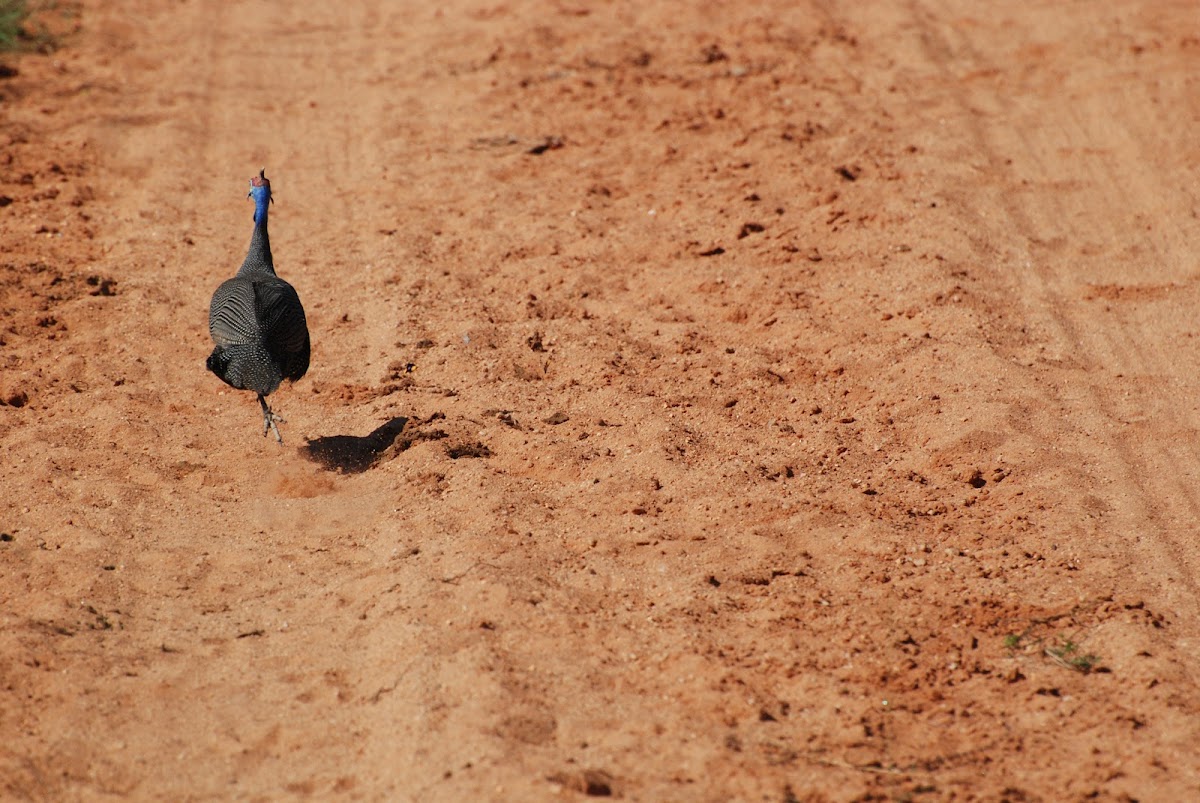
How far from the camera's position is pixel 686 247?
7457mm

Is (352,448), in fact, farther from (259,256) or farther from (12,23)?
(12,23)

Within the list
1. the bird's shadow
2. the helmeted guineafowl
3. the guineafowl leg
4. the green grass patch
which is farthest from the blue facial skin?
the green grass patch

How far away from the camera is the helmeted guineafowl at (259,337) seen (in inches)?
225

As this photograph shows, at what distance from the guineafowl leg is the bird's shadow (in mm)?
147

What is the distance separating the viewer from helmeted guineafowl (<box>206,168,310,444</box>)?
225 inches

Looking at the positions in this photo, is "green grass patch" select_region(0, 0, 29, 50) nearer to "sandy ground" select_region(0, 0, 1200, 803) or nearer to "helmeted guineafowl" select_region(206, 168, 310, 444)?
"sandy ground" select_region(0, 0, 1200, 803)

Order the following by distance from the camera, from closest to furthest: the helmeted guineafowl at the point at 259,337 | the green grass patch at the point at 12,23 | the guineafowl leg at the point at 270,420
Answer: the helmeted guineafowl at the point at 259,337 < the guineafowl leg at the point at 270,420 < the green grass patch at the point at 12,23

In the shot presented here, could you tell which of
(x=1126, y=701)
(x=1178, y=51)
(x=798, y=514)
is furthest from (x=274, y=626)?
(x=1178, y=51)

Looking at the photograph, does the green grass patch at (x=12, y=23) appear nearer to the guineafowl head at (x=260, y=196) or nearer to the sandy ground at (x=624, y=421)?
the sandy ground at (x=624, y=421)

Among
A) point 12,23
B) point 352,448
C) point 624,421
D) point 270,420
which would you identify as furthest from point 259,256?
point 12,23

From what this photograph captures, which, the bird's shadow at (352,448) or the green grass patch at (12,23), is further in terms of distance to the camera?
the green grass patch at (12,23)

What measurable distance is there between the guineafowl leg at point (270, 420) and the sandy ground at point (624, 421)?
4.6 inches

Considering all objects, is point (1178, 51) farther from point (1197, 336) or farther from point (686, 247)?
point (686, 247)

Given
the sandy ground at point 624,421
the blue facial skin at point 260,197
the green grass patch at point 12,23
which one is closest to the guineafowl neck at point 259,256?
the blue facial skin at point 260,197
